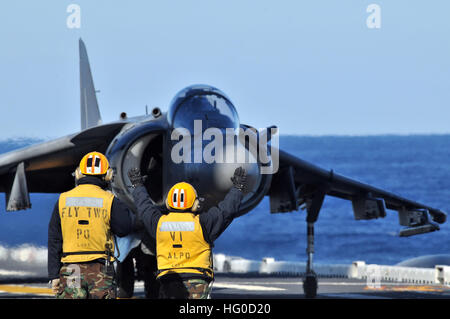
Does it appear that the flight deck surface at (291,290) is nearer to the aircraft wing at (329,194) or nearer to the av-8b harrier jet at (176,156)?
the aircraft wing at (329,194)

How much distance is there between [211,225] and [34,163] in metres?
7.61

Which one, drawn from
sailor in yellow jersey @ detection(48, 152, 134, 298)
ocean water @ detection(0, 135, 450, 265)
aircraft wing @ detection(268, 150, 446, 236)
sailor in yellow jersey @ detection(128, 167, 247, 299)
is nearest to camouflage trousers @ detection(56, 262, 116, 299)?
sailor in yellow jersey @ detection(48, 152, 134, 298)

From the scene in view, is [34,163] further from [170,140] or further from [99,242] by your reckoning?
[99,242]

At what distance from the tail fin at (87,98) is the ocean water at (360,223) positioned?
37351 mm

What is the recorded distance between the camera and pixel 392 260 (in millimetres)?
72438

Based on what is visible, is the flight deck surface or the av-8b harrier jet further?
the flight deck surface

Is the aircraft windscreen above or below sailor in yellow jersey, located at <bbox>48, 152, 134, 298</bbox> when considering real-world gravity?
above

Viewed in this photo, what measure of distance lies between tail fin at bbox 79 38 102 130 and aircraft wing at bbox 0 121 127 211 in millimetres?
6255

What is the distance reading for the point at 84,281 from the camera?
7.82 metres

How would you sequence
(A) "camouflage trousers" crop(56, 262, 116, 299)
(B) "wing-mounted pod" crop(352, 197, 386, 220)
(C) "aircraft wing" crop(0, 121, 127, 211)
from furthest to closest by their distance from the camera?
(B) "wing-mounted pod" crop(352, 197, 386, 220), (C) "aircraft wing" crop(0, 121, 127, 211), (A) "camouflage trousers" crop(56, 262, 116, 299)

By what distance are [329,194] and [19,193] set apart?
748 cm

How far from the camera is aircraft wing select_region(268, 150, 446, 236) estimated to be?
15.6 m

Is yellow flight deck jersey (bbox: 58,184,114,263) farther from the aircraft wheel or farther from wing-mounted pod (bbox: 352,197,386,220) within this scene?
wing-mounted pod (bbox: 352,197,386,220)
